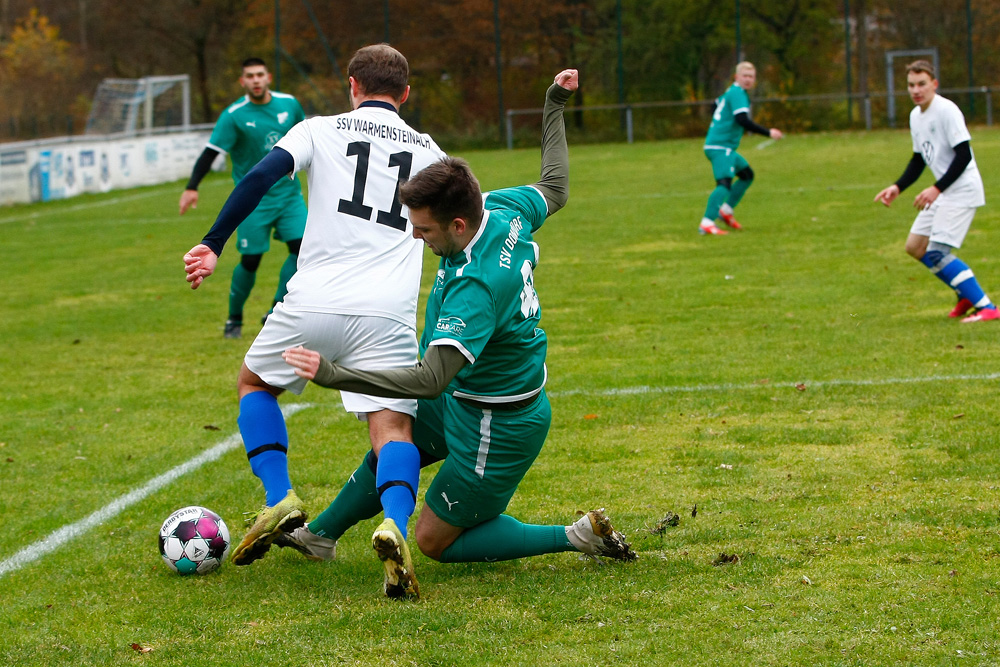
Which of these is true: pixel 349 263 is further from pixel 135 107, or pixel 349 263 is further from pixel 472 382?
pixel 135 107

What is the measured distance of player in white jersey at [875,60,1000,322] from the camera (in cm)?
830

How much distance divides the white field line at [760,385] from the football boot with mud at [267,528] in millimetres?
2968

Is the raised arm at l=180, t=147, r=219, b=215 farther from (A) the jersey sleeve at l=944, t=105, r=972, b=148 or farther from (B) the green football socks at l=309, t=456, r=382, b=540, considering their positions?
(A) the jersey sleeve at l=944, t=105, r=972, b=148

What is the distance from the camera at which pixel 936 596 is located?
11.9 ft

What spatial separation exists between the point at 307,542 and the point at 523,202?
1539 mm

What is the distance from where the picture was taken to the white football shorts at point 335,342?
168 inches

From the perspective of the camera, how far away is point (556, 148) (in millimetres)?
4508

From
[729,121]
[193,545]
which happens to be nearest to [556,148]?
[193,545]

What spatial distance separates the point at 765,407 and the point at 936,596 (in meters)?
2.72

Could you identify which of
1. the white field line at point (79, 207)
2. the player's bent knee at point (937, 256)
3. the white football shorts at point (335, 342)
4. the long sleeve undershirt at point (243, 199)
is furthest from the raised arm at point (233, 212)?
the white field line at point (79, 207)

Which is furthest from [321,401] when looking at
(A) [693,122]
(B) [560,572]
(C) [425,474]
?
(A) [693,122]

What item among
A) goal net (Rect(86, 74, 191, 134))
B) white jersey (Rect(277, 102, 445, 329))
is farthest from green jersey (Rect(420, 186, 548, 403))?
goal net (Rect(86, 74, 191, 134))

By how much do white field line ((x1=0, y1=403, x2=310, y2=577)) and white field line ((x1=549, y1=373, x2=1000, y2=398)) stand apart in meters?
2.04

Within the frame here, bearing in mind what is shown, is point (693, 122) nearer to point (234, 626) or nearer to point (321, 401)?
point (321, 401)
